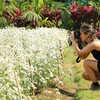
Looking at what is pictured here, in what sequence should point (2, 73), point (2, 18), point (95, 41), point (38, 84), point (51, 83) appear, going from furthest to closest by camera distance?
1. point (2, 18)
2. point (51, 83)
3. point (38, 84)
4. point (95, 41)
5. point (2, 73)

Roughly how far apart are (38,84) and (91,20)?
927 centimetres

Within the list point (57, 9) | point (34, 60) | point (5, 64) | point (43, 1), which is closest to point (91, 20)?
point (57, 9)

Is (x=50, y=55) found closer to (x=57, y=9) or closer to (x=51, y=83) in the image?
(x=51, y=83)

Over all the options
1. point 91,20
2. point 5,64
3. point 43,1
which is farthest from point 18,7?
point 5,64

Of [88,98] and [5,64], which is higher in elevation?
[5,64]

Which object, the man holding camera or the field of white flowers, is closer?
the field of white flowers

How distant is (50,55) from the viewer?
781cm

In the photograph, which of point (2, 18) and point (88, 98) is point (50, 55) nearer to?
point (88, 98)

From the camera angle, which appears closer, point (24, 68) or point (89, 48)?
point (24, 68)

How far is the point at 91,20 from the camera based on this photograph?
16312 millimetres

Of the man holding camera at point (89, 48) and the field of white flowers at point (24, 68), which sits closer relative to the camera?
the field of white flowers at point (24, 68)

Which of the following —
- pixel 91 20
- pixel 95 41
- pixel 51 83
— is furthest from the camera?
pixel 91 20

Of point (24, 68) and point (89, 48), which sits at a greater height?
point (89, 48)

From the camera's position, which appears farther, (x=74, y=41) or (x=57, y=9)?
(x=57, y=9)
